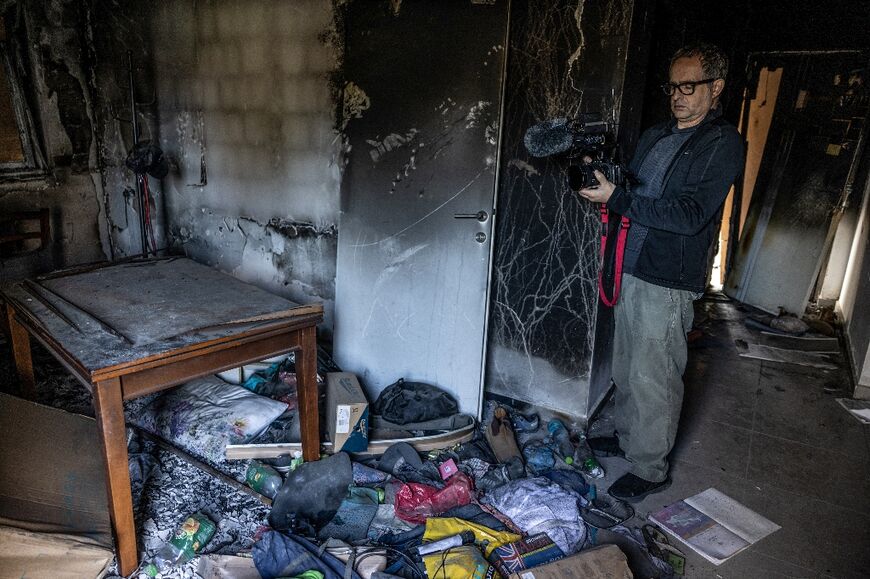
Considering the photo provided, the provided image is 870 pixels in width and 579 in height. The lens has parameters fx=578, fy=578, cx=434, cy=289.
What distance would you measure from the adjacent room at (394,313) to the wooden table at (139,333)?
1cm

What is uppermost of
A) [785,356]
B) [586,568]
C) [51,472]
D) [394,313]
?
[394,313]

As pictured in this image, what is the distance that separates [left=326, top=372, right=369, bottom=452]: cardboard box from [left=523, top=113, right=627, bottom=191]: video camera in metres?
1.36

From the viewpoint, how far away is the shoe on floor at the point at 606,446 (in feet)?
9.43

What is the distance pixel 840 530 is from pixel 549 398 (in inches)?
53.9

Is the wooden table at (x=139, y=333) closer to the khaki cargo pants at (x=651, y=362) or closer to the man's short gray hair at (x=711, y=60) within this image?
the khaki cargo pants at (x=651, y=362)

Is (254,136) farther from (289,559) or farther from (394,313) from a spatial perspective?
(289,559)

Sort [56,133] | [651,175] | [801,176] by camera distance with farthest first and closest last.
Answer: [801,176] → [56,133] → [651,175]

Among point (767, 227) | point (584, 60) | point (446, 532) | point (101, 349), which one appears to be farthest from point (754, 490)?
point (767, 227)

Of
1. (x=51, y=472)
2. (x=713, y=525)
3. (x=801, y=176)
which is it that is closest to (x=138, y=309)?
(x=51, y=472)

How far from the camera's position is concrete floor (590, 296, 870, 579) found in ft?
7.35

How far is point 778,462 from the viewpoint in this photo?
291 cm

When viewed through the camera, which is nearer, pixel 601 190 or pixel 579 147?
pixel 601 190

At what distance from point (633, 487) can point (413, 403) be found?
1133 millimetres

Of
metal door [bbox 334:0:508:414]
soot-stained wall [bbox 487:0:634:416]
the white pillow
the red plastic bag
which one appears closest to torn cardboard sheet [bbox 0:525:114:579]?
the white pillow
